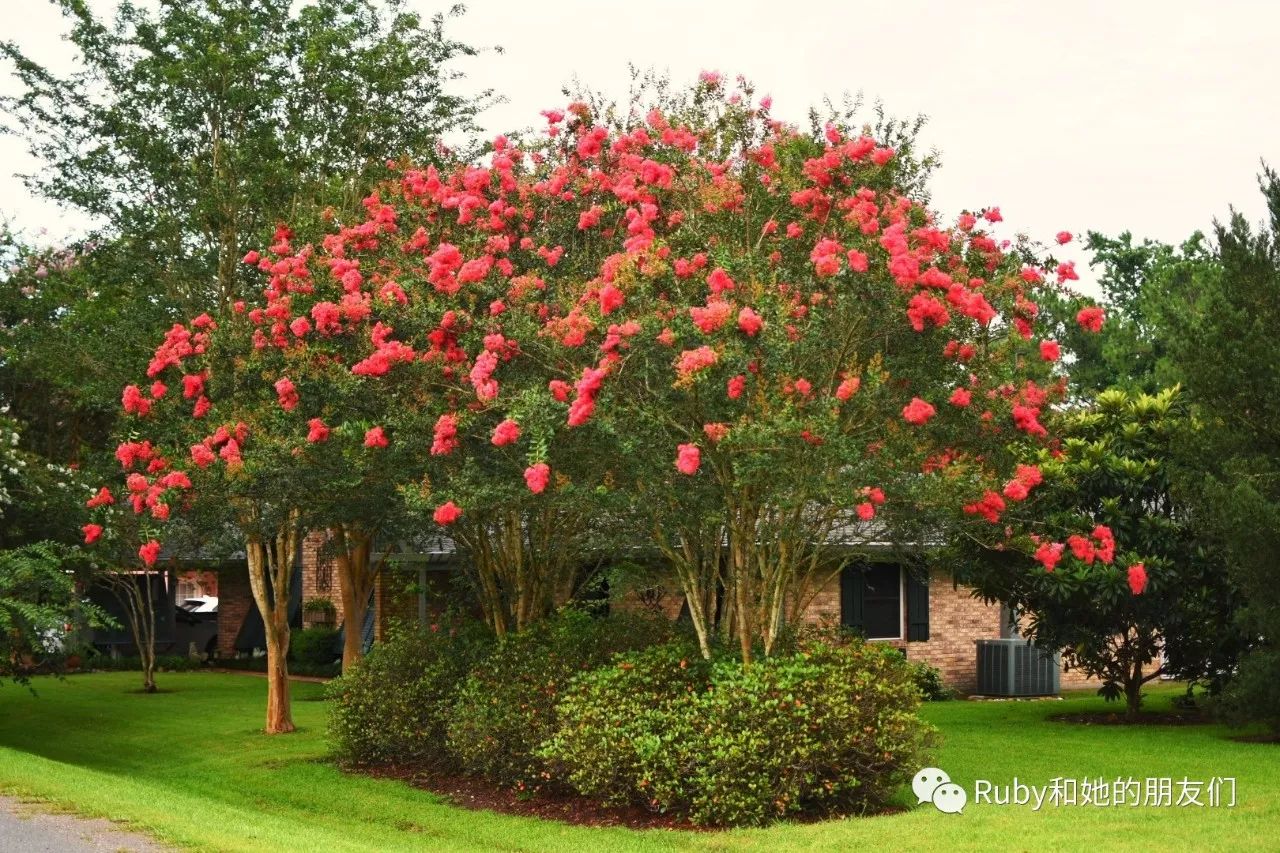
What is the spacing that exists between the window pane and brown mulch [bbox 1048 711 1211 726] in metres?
5.17

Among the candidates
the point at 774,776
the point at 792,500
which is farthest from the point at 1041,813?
the point at 792,500

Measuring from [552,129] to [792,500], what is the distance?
526 centimetres

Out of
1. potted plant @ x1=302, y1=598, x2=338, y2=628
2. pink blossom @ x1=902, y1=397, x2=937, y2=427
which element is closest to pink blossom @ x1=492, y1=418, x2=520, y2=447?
pink blossom @ x1=902, y1=397, x2=937, y2=427

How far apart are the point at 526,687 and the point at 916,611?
12.6 metres

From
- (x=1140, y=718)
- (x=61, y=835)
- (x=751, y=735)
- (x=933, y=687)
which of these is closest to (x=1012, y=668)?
(x=933, y=687)

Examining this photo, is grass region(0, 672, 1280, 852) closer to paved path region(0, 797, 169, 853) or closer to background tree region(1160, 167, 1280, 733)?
paved path region(0, 797, 169, 853)

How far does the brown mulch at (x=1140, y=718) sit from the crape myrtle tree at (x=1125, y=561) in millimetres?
617

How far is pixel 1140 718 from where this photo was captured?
19.6 m

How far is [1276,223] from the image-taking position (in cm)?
1537

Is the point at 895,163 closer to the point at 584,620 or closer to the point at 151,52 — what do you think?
the point at 584,620

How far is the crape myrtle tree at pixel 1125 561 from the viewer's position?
58.7 feet

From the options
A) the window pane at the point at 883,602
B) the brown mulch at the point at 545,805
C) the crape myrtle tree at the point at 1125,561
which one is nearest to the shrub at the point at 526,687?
the brown mulch at the point at 545,805

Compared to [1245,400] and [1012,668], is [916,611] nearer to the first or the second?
[1012,668]

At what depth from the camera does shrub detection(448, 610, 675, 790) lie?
14.0 metres
